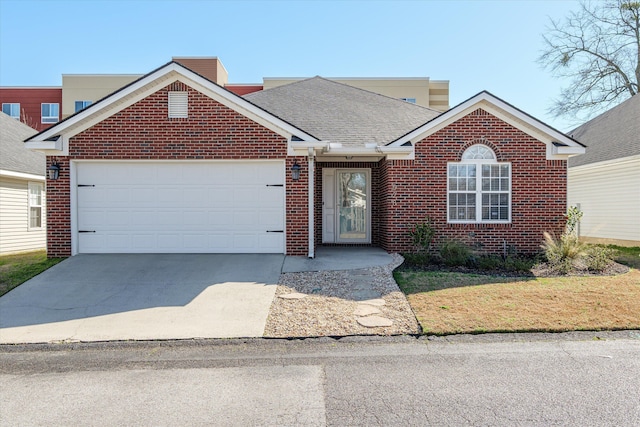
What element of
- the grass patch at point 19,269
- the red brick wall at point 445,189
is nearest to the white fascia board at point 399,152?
the red brick wall at point 445,189

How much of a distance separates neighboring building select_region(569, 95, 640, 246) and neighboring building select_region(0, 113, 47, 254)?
20.1 m

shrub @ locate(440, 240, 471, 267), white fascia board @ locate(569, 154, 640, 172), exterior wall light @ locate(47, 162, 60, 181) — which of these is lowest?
shrub @ locate(440, 240, 471, 267)

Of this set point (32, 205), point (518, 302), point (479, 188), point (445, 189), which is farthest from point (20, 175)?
point (518, 302)

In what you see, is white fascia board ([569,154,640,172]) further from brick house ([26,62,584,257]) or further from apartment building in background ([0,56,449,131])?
apartment building in background ([0,56,449,131])

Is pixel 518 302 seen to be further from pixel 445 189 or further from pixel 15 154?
pixel 15 154

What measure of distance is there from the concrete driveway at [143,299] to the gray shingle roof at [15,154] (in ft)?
19.0

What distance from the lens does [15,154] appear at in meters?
14.7

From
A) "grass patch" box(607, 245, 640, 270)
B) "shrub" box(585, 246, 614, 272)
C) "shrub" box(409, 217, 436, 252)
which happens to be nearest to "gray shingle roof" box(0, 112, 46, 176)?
"shrub" box(409, 217, 436, 252)

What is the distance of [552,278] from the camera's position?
29.3ft

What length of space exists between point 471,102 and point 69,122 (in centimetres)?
1003

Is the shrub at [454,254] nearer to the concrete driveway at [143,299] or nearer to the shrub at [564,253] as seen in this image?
the shrub at [564,253]

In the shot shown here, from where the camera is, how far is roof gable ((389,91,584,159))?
11.1m

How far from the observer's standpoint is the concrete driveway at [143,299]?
20.3 feet

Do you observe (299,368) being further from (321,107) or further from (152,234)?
(321,107)
